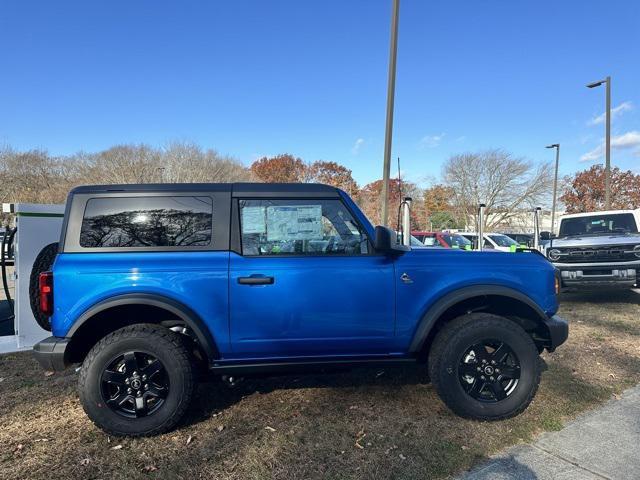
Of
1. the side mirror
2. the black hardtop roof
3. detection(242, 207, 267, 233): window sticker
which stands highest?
the black hardtop roof

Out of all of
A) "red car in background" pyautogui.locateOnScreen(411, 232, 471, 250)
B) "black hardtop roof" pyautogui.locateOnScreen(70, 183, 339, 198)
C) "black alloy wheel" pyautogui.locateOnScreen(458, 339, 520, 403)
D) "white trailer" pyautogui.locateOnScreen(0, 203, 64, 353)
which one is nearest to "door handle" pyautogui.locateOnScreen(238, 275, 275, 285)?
"black hardtop roof" pyautogui.locateOnScreen(70, 183, 339, 198)

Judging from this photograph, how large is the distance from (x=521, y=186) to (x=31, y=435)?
37.4 meters

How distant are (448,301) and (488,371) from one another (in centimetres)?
66

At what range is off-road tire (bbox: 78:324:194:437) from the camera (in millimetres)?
3219

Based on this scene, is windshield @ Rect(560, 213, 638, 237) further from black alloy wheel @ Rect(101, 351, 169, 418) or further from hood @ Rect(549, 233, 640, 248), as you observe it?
black alloy wheel @ Rect(101, 351, 169, 418)

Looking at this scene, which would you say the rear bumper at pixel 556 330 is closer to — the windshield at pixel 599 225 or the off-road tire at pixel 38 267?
the off-road tire at pixel 38 267

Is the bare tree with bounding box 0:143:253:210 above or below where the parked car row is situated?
above

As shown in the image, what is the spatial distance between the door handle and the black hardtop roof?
0.67 metres

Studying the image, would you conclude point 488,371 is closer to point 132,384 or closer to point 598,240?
point 132,384

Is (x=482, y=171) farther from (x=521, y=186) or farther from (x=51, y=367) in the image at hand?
(x=51, y=367)

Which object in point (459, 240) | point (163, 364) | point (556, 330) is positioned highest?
point (459, 240)

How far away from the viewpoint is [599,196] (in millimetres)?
31812

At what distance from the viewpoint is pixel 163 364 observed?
3279 millimetres

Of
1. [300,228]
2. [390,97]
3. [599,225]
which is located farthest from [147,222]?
[599,225]
